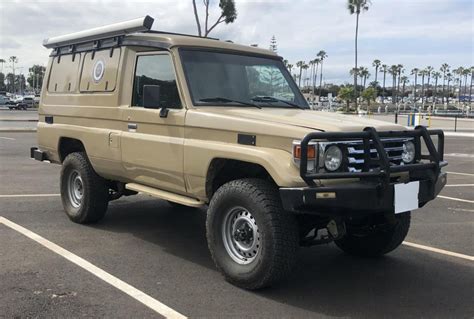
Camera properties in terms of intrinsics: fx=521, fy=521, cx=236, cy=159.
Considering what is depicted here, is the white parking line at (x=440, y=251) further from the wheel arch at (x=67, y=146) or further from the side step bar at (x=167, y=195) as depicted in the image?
the wheel arch at (x=67, y=146)

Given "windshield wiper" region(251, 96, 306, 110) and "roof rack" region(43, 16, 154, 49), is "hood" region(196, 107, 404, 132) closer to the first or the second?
"windshield wiper" region(251, 96, 306, 110)

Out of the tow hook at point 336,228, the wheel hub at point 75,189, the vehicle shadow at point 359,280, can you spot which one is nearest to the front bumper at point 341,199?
the tow hook at point 336,228

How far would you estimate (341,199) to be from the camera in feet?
13.1

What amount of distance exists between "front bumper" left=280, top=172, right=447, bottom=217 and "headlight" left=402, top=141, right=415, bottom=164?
620 mm

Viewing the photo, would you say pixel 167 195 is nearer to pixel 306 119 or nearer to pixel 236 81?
pixel 236 81

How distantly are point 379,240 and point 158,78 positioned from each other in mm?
2920

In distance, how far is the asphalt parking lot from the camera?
416 cm

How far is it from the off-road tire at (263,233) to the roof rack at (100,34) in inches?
85.5

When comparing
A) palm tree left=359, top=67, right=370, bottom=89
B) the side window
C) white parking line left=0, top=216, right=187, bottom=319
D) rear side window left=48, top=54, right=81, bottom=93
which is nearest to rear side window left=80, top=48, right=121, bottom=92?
rear side window left=48, top=54, right=81, bottom=93

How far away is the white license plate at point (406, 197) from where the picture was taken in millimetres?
4184

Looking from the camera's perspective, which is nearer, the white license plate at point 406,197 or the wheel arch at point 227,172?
the white license plate at point 406,197

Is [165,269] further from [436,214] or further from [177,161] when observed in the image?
[436,214]

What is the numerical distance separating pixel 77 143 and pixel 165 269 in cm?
283

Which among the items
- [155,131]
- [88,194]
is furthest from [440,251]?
[88,194]
